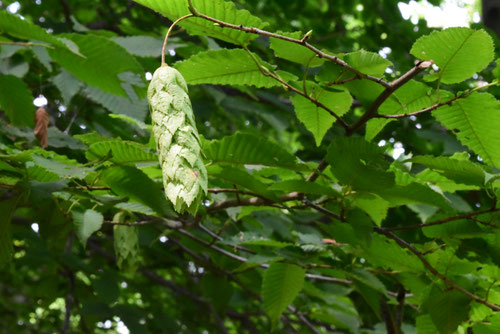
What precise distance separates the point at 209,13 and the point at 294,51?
0.16m

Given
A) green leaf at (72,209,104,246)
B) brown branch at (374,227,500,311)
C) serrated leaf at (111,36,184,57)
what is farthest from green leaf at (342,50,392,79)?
serrated leaf at (111,36,184,57)

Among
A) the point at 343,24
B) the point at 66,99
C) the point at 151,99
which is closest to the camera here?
the point at 151,99

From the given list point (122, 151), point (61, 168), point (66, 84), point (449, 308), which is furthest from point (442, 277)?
point (66, 84)

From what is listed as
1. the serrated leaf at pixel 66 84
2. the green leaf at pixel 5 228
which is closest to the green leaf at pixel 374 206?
the green leaf at pixel 5 228

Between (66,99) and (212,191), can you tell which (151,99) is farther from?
(66,99)

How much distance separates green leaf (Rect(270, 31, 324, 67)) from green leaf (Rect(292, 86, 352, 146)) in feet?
0.38

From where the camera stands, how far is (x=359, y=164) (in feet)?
3.55

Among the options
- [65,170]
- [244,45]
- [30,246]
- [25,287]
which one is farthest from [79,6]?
[244,45]

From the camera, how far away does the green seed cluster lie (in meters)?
0.71

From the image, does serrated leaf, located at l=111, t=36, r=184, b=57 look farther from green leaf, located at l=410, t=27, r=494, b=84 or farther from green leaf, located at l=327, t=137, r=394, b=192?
green leaf, located at l=410, t=27, r=494, b=84

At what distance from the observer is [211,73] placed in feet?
3.50

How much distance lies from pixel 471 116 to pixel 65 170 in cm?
79

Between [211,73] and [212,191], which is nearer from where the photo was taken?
[211,73]

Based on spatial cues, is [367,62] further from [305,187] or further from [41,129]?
[41,129]
